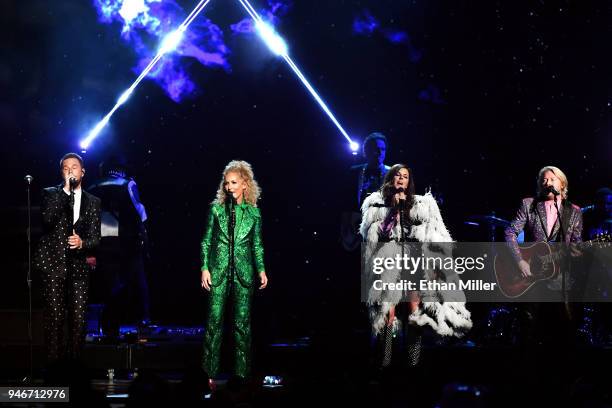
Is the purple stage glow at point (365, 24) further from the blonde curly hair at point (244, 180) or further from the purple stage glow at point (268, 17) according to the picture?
the blonde curly hair at point (244, 180)

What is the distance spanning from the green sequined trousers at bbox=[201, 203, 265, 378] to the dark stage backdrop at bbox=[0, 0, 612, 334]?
3.18m

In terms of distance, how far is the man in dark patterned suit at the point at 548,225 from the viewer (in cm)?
762

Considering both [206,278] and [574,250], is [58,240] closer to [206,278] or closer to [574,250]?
[206,278]

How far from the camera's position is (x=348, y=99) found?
36.2 feet

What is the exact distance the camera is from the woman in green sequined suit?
24.3 feet

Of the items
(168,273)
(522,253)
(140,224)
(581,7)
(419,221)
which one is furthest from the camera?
(168,273)

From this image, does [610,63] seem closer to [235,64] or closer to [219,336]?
[235,64]

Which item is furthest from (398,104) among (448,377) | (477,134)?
(448,377)

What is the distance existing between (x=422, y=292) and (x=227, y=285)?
1.71 m

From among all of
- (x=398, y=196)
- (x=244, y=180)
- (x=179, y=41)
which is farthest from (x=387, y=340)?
(x=179, y=41)

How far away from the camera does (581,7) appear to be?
10.8 m

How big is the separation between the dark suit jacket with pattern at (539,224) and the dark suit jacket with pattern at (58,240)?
3.81 metres

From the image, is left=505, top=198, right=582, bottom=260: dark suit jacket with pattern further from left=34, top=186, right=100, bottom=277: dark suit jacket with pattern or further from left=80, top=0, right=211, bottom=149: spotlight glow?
left=80, top=0, right=211, bottom=149: spotlight glow

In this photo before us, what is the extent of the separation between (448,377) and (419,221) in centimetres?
152
